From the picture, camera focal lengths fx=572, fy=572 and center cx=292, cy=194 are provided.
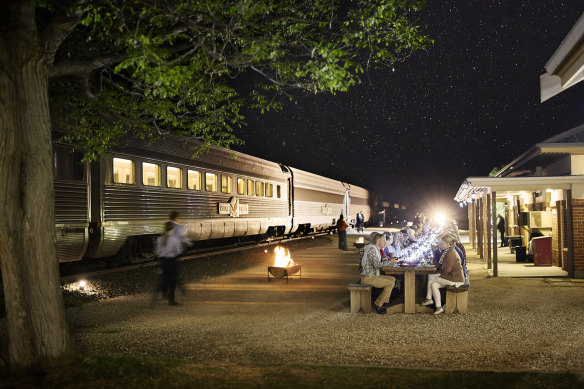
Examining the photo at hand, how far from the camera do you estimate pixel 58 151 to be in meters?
11.7

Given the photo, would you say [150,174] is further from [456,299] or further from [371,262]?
[456,299]

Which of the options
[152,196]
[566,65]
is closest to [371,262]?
[566,65]

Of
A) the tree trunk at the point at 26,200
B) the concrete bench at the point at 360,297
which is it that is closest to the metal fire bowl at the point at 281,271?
the concrete bench at the point at 360,297

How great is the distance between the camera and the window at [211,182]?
19250mm

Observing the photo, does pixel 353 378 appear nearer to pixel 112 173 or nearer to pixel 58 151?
pixel 58 151

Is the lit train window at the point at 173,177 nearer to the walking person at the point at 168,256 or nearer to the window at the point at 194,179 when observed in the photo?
the window at the point at 194,179

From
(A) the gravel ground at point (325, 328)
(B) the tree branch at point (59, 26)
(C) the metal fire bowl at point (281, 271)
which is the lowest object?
(A) the gravel ground at point (325, 328)

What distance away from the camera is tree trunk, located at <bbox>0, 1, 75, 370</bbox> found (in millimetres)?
5637

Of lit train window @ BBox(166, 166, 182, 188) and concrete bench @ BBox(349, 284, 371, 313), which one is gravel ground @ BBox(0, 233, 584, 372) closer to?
concrete bench @ BBox(349, 284, 371, 313)

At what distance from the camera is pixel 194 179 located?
18344 millimetres

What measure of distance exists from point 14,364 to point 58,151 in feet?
22.2

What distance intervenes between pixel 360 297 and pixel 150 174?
8240 mm

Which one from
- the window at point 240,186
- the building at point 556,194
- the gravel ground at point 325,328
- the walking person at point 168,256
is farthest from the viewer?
the window at point 240,186

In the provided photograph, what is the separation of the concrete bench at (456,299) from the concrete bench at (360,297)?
127 cm
